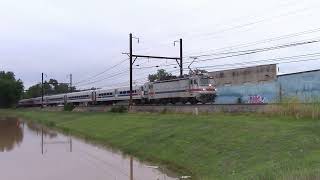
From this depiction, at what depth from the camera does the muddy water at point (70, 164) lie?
1998 cm

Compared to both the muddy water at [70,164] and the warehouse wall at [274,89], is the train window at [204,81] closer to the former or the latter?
the warehouse wall at [274,89]

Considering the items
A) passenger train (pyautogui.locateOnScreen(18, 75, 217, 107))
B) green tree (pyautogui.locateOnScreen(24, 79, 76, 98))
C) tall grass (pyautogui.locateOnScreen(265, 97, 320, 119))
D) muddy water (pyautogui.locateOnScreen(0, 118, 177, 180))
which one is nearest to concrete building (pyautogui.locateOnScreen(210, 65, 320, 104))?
passenger train (pyautogui.locateOnScreen(18, 75, 217, 107))

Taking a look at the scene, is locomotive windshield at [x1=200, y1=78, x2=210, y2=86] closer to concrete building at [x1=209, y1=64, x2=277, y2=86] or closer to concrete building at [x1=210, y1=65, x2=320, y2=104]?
concrete building at [x1=210, y1=65, x2=320, y2=104]

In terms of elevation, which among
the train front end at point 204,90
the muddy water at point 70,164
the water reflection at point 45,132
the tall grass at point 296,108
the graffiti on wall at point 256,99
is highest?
the train front end at point 204,90

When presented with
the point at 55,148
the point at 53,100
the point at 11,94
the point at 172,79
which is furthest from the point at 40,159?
the point at 11,94

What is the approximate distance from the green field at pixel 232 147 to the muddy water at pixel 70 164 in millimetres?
933

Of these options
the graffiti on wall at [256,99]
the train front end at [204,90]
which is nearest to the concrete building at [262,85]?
the graffiti on wall at [256,99]

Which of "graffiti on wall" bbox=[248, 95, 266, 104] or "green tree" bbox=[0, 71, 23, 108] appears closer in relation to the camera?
"graffiti on wall" bbox=[248, 95, 266, 104]

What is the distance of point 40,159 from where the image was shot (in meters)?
26.8

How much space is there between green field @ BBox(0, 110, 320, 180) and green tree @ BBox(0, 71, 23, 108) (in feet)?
359

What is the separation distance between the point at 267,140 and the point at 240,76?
42.4 metres

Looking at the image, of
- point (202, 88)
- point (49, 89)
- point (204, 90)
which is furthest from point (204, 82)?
point (49, 89)

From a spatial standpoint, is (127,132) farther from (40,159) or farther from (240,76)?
(240,76)

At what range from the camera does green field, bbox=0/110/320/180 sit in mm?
13852
